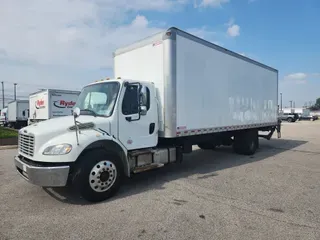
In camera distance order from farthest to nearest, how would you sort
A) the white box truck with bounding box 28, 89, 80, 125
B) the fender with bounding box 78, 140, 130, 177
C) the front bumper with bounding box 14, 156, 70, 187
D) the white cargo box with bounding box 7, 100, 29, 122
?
1. the white cargo box with bounding box 7, 100, 29, 122
2. the white box truck with bounding box 28, 89, 80, 125
3. the fender with bounding box 78, 140, 130, 177
4. the front bumper with bounding box 14, 156, 70, 187

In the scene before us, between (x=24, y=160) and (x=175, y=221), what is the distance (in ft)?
10.9

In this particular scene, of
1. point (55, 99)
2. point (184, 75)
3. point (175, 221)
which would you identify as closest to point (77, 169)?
point (175, 221)

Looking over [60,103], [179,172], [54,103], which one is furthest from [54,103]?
[179,172]

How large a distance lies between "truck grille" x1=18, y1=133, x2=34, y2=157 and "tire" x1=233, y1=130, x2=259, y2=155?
25.5 feet

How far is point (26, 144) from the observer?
504 cm

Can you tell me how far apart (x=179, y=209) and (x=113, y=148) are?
75.2 inches

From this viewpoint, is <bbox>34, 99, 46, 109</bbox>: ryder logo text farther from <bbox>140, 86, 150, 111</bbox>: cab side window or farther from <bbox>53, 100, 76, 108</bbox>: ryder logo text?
<bbox>140, 86, 150, 111</bbox>: cab side window

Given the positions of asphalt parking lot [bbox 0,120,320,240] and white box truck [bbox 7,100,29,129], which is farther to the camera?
white box truck [bbox 7,100,29,129]

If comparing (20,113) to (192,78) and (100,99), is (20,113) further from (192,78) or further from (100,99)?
(192,78)

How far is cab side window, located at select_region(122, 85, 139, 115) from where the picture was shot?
5.58m

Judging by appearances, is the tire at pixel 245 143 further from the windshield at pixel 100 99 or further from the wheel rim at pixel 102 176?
the wheel rim at pixel 102 176

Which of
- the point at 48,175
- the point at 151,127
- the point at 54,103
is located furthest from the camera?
the point at 54,103

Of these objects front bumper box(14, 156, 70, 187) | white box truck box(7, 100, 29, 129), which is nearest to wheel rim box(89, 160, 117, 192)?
front bumper box(14, 156, 70, 187)

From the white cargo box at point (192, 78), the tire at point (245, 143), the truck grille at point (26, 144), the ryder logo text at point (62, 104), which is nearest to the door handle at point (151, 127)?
the white cargo box at point (192, 78)
